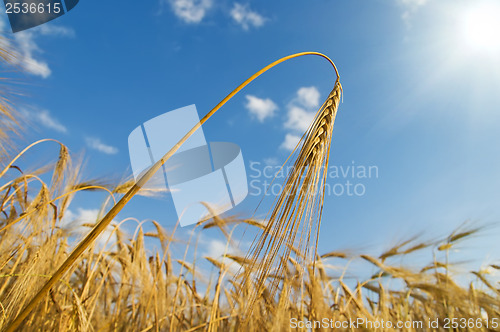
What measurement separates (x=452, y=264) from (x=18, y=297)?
3.40 m

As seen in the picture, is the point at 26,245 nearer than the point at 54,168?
Yes

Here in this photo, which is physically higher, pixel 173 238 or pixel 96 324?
pixel 173 238

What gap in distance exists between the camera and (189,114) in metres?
2.99

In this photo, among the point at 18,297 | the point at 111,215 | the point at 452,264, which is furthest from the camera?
the point at 452,264

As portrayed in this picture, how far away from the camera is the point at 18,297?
1.50 meters

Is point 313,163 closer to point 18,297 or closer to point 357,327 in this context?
point 18,297

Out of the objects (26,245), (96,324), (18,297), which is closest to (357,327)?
(96,324)

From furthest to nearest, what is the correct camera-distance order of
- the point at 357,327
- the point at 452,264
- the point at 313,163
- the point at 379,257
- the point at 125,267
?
the point at 379,257
the point at 452,264
the point at 125,267
the point at 357,327
the point at 313,163

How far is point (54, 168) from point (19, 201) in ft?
1.27

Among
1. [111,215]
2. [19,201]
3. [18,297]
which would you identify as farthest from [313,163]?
[19,201]

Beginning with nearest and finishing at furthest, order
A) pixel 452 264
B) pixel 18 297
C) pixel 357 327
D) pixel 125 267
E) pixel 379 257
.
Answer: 1. pixel 18 297
2. pixel 357 327
3. pixel 125 267
4. pixel 452 264
5. pixel 379 257

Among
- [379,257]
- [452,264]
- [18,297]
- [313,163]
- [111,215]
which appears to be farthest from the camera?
[379,257]

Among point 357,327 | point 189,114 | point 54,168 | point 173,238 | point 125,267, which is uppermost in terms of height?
point 189,114

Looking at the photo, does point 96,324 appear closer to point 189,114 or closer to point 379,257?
point 189,114
